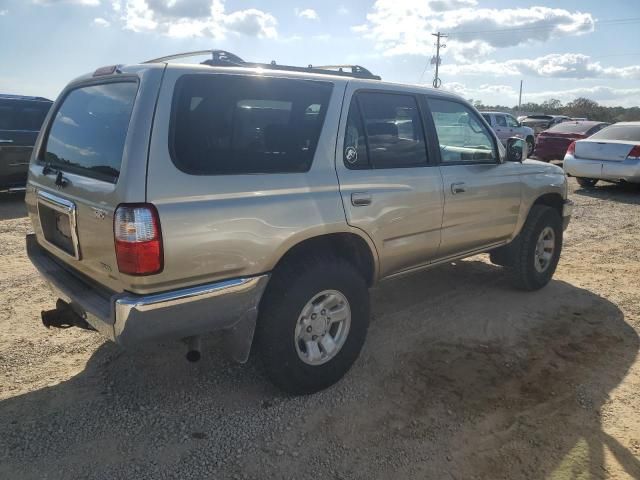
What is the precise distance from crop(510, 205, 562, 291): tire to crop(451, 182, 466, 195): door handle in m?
1.19

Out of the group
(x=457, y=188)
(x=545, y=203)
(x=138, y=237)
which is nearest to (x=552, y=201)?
(x=545, y=203)

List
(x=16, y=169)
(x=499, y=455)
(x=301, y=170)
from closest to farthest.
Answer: (x=499, y=455), (x=301, y=170), (x=16, y=169)

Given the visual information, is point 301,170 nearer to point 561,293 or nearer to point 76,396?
point 76,396

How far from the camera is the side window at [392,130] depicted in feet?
10.8

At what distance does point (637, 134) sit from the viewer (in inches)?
418

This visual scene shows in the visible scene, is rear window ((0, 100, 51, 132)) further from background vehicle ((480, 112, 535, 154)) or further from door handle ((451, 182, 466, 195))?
background vehicle ((480, 112, 535, 154))

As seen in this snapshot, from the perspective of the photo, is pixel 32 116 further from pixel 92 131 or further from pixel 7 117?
pixel 92 131

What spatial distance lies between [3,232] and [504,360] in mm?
6461

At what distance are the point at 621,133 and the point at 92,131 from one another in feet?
37.3

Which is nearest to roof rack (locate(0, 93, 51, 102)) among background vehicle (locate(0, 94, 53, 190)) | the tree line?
background vehicle (locate(0, 94, 53, 190))

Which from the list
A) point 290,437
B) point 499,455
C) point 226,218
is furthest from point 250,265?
point 499,455

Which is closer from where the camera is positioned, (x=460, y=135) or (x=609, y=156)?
(x=460, y=135)

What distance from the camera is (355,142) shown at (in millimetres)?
3172

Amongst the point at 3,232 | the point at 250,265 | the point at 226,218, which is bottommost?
the point at 3,232
